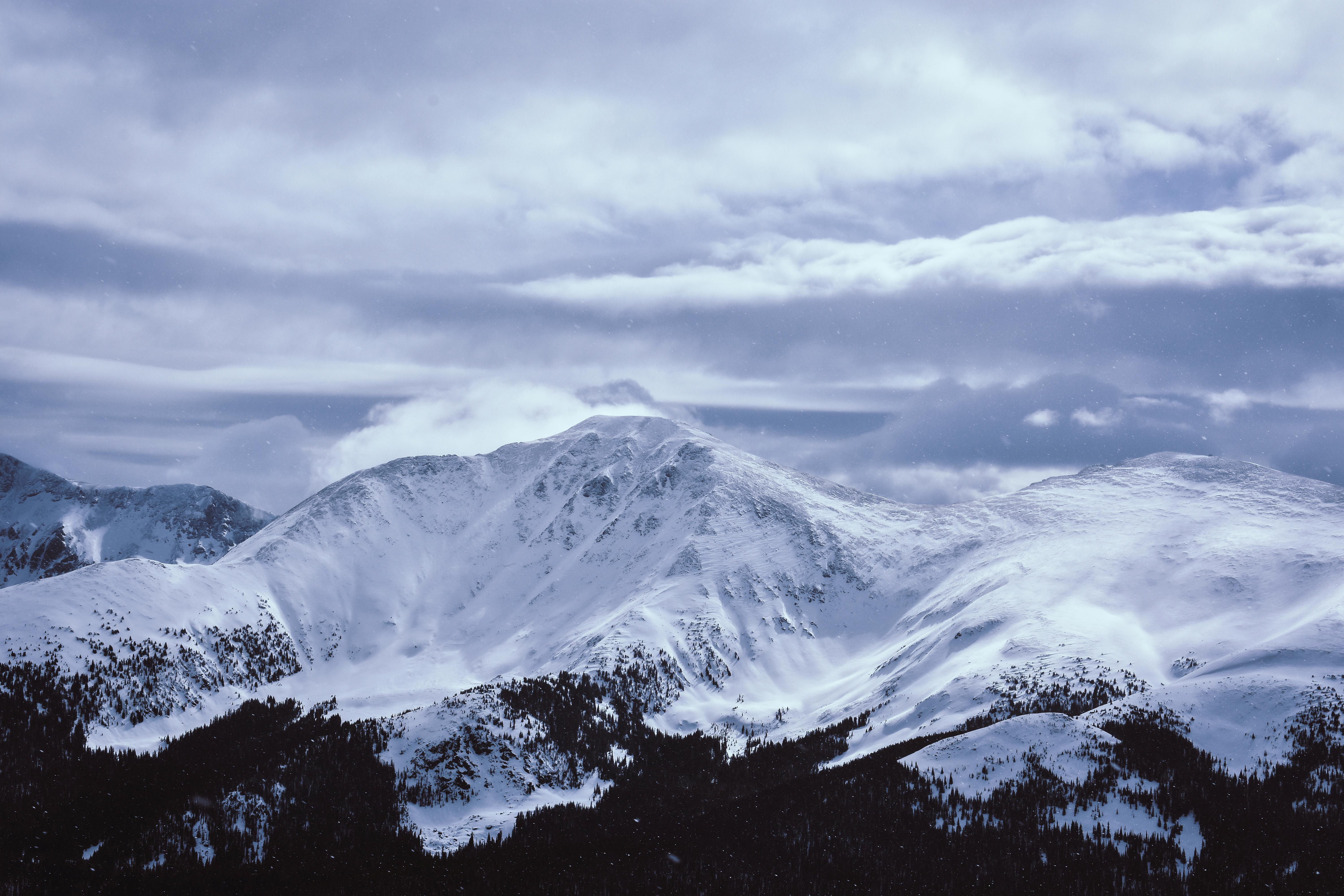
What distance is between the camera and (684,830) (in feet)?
390

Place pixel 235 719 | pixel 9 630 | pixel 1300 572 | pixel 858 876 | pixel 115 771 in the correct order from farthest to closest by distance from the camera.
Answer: pixel 1300 572
pixel 235 719
pixel 9 630
pixel 115 771
pixel 858 876

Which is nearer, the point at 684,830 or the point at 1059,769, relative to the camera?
the point at 1059,769

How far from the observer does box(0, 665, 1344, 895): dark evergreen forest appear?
94.9 m

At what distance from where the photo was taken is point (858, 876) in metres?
98.9

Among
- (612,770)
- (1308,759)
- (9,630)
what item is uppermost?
(9,630)

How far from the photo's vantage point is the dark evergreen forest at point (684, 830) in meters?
94.9

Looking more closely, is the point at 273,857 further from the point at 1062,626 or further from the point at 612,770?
the point at 1062,626

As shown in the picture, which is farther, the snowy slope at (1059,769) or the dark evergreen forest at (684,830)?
the snowy slope at (1059,769)

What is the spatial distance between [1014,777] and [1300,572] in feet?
416

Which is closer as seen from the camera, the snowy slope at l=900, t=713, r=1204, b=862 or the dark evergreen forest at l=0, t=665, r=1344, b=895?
the dark evergreen forest at l=0, t=665, r=1344, b=895

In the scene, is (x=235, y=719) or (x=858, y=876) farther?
(x=235, y=719)

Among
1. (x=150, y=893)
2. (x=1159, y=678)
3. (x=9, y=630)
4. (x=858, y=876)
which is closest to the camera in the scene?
(x=858, y=876)

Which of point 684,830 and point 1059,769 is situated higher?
point 1059,769

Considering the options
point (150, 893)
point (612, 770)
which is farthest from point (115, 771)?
point (612, 770)
